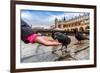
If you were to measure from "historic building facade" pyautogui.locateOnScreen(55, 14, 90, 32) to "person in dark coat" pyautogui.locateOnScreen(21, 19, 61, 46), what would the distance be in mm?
176

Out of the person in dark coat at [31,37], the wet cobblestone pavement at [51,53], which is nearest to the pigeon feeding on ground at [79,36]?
the wet cobblestone pavement at [51,53]

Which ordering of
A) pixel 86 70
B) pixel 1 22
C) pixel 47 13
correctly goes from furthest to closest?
pixel 86 70 < pixel 47 13 < pixel 1 22

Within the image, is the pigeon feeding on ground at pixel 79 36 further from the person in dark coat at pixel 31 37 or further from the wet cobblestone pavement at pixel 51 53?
the person in dark coat at pixel 31 37

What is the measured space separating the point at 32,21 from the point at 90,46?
2.45 ft

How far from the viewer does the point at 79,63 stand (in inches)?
81.1

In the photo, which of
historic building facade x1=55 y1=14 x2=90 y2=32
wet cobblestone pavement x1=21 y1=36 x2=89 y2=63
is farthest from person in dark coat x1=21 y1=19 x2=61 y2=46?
historic building facade x1=55 y1=14 x2=90 y2=32

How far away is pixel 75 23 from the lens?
205cm

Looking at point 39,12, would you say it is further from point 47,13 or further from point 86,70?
point 86,70

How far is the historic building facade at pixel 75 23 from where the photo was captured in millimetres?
1988

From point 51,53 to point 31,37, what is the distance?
28 centimetres

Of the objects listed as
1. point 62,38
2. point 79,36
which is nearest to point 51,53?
point 62,38

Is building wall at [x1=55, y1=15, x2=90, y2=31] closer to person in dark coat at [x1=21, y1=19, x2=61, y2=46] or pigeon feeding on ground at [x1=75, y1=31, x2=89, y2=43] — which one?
pigeon feeding on ground at [x1=75, y1=31, x2=89, y2=43]

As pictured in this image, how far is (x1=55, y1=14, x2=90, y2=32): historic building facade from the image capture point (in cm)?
199

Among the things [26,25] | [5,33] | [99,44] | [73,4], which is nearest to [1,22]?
[5,33]
